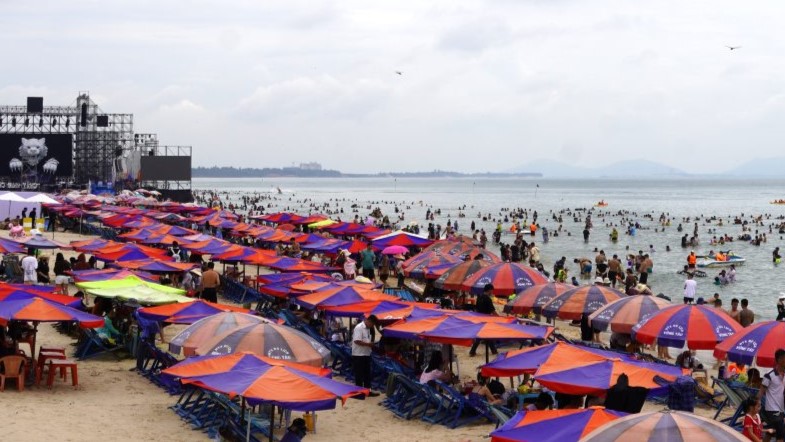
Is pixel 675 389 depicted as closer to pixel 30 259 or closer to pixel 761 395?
pixel 761 395

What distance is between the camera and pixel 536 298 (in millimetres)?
16516

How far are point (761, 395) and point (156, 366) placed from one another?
828 cm

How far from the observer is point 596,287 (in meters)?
16.2

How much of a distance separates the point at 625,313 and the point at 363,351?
409cm

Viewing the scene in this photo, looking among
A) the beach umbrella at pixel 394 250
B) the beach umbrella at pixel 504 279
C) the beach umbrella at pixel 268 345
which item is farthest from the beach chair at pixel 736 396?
the beach umbrella at pixel 394 250

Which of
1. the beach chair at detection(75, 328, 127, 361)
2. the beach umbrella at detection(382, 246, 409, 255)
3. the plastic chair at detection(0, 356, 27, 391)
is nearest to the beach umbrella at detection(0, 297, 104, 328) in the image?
the plastic chair at detection(0, 356, 27, 391)

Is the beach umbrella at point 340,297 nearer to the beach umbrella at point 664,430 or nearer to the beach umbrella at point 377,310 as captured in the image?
the beach umbrella at point 377,310

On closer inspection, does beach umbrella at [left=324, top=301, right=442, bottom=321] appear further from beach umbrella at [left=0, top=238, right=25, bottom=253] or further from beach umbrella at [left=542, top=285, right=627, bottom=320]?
beach umbrella at [left=0, top=238, right=25, bottom=253]

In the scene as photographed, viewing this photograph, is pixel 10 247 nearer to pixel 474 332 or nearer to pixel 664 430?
pixel 474 332

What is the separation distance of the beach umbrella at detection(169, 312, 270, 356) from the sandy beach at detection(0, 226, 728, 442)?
946 millimetres

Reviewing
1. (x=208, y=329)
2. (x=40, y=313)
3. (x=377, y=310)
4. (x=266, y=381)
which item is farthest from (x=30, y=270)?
(x=266, y=381)

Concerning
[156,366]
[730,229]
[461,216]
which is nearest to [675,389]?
[156,366]

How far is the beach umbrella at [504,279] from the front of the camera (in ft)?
59.4

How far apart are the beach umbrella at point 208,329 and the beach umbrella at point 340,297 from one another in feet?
12.9
